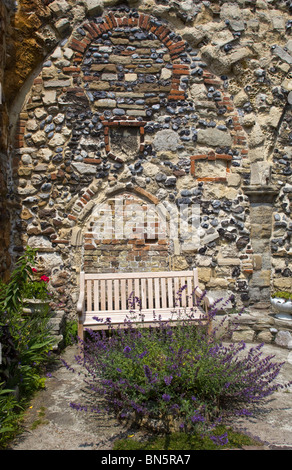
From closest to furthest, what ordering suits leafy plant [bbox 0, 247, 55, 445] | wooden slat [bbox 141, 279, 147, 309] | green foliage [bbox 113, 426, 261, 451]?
green foliage [bbox 113, 426, 261, 451]
leafy plant [bbox 0, 247, 55, 445]
wooden slat [bbox 141, 279, 147, 309]

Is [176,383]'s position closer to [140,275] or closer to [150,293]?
[150,293]

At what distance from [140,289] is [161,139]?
2.20 meters

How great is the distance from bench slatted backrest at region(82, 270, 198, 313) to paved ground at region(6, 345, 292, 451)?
4.32 ft

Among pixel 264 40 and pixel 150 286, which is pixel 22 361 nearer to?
pixel 150 286

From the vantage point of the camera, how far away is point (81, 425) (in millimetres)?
3102

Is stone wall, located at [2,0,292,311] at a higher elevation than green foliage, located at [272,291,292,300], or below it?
higher

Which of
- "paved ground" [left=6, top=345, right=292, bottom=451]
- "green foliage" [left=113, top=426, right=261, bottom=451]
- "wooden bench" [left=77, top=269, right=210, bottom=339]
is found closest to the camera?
"green foliage" [left=113, top=426, right=261, bottom=451]

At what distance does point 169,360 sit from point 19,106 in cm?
434

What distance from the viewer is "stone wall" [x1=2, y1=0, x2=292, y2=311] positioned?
5.53 metres

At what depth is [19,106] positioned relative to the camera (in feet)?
18.4

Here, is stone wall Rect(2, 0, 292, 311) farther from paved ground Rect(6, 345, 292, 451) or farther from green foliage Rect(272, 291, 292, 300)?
paved ground Rect(6, 345, 292, 451)

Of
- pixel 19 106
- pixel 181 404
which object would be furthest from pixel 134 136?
pixel 181 404

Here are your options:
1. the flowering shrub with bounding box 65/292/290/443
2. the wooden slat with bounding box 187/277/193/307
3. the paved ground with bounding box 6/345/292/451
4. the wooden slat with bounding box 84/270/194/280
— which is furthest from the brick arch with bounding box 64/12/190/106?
the paved ground with bounding box 6/345/292/451

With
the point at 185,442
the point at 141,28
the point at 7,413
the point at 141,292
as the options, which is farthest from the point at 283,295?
the point at 141,28
